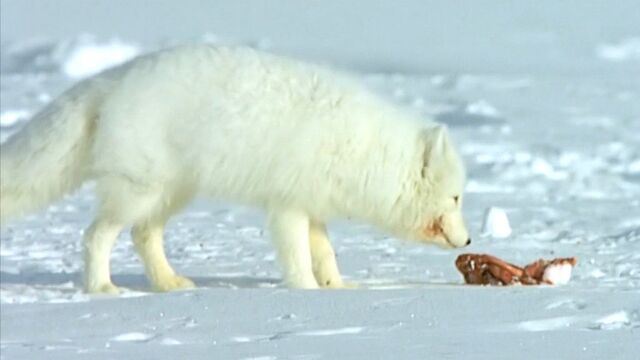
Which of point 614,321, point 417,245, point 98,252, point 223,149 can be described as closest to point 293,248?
point 223,149

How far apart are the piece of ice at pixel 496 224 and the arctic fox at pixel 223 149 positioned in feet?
4.94

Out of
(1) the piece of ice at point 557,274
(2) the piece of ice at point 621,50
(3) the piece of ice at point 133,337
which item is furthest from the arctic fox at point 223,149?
(2) the piece of ice at point 621,50

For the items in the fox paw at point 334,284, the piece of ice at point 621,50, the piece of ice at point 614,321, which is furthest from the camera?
the piece of ice at point 621,50

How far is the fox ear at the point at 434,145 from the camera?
6.01 m

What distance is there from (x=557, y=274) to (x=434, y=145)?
0.71 meters

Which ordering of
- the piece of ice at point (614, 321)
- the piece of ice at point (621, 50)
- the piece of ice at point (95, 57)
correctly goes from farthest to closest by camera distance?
the piece of ice at point (621, 50) → the piece of ice at point (95, 57) → the piece of ice at point (614, 321)

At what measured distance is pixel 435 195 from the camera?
6125 mm

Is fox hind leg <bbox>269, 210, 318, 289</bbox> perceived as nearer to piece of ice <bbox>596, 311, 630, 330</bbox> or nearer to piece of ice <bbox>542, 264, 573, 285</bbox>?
piece of ice <bbox>542, 264, 573, 285</bbox>

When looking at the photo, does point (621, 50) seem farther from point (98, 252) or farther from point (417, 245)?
point (98, 252)

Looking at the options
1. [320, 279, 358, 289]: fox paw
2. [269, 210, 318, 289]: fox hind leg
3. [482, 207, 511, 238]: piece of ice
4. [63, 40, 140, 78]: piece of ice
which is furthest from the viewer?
[63, 40, 140, 78]: piece of ice

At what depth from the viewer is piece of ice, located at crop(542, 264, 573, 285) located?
5.90 m

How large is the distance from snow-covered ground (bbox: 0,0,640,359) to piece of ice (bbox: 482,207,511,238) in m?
0.05

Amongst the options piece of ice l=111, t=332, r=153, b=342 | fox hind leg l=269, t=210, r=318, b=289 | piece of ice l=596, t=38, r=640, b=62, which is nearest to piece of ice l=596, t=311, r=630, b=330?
piece of ice l=111, t=332, r=153, b=342

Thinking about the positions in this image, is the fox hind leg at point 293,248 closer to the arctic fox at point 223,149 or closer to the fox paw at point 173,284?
the arctic fox at point 223,149
